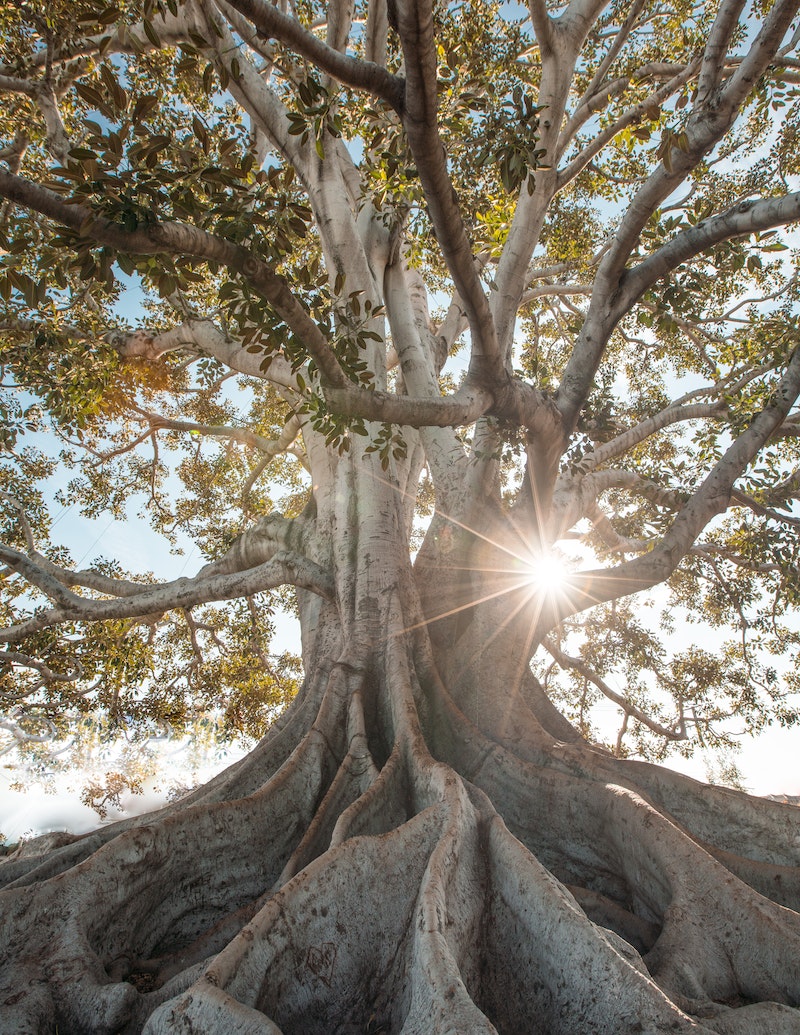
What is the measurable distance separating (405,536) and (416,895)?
11.4 ft

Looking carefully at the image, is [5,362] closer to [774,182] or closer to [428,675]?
[428,675]

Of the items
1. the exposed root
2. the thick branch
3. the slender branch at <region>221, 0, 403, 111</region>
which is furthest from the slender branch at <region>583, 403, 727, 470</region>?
the slender branch at <region>221, 0, 403, 111</region>

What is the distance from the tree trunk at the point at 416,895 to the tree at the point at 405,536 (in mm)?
16

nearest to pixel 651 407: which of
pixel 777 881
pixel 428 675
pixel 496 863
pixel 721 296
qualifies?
pixel 721 296

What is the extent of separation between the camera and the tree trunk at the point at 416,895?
1885mm

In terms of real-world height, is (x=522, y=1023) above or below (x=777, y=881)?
below

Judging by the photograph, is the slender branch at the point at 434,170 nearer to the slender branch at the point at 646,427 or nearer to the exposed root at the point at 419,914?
the exposed root at the point at 419,914

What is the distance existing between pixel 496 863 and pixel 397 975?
58cm

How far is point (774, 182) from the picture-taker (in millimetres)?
7301

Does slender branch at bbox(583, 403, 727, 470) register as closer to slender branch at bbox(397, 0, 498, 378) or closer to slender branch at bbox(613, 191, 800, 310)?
slender branch at bbox(613, 191, 800, 310)

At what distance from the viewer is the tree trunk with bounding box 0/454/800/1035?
1885 millimetres

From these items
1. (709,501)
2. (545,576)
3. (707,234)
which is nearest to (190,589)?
(545,576)

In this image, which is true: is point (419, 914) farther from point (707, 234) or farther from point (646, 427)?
point (646, 427)

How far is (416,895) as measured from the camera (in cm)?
245
